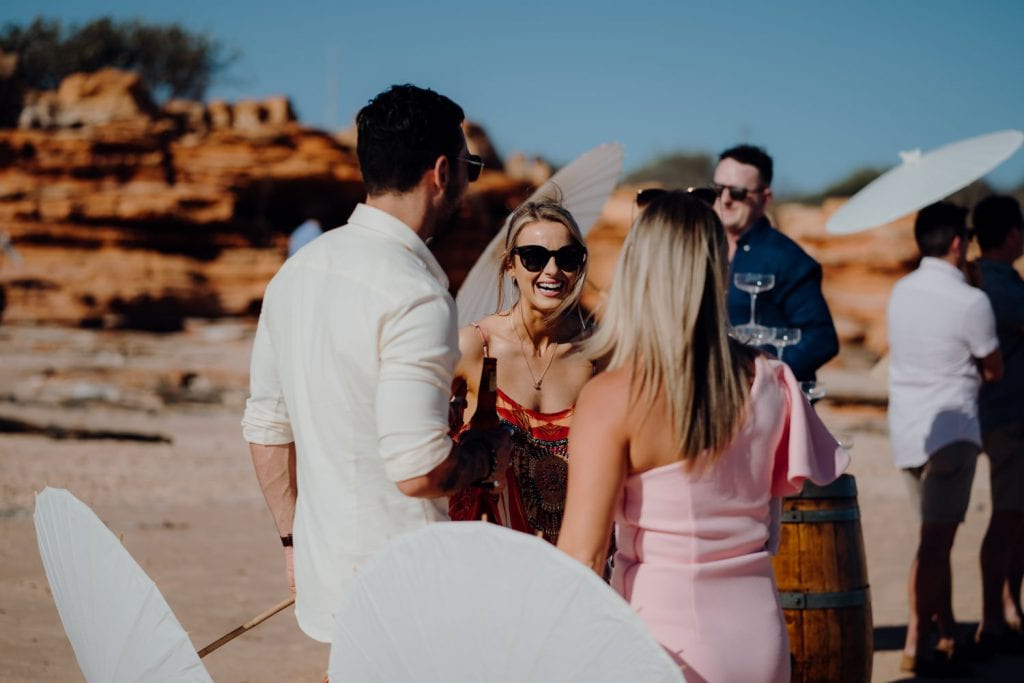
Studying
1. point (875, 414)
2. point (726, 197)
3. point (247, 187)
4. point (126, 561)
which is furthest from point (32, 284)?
point (126, 561)

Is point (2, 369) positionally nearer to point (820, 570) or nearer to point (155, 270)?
point (155, 270)

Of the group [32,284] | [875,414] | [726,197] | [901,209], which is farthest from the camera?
[32,284]

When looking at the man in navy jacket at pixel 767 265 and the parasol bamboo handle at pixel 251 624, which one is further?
the man in navy jacket at pixel 767 265

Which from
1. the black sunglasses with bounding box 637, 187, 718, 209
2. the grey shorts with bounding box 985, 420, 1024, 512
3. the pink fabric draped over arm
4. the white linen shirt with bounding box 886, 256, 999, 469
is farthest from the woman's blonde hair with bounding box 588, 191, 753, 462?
the grey shorts with bounding box 985, 420, 1024, 512

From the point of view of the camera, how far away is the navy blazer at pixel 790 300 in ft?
16.0

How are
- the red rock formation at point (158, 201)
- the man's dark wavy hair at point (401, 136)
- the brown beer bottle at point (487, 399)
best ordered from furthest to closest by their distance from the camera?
the red rock formation at point (158, 201) → the brown beer bottle at point (487, 399) → the man's dark wavy hair at point (401, 136)

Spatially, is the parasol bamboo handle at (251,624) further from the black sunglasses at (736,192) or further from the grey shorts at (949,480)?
the grey shorts at (949,480)

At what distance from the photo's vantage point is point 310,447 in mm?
2531

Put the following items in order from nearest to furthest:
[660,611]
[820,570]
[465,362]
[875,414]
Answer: [660,611]
[465,362]
[820,570]
[875,414]

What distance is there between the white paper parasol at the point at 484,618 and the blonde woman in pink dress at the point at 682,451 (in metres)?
0.29

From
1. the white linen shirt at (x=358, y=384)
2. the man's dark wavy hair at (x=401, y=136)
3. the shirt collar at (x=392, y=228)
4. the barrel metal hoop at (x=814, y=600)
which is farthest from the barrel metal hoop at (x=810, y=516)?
the man's dark wavy hair at (x=401, y=136)

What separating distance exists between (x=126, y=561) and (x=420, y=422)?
83 cm

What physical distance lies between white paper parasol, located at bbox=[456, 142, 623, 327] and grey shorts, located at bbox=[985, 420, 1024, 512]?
2573 millimetres

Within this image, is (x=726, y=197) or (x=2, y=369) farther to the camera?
(x=2, y=369)
